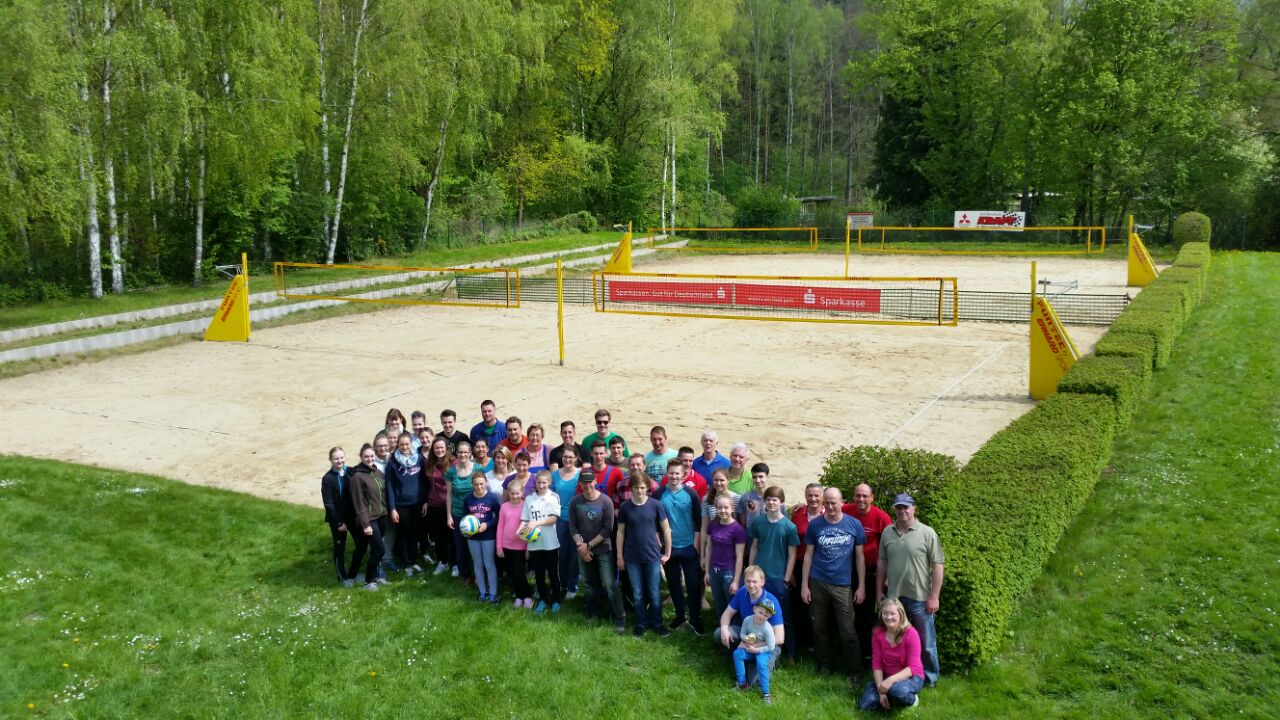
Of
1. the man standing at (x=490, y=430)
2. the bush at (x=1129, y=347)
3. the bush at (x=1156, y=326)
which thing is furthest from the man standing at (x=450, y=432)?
the bush at (x=1156, y=326)

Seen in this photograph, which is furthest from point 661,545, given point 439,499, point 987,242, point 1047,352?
point 987,242

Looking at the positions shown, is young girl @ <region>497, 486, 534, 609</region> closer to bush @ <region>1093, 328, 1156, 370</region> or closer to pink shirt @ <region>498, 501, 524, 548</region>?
pink shirt @ <region>498, 501, 524, 548</region>

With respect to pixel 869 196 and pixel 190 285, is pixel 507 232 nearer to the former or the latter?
pixel 190 285

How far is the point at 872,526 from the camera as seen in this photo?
756cm

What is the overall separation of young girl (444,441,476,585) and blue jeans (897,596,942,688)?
420cm

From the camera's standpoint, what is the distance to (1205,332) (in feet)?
65.1

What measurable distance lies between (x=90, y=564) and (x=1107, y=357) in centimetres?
1368

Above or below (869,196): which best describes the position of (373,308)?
below

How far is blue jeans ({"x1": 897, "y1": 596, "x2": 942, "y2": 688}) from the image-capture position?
6.96 meters

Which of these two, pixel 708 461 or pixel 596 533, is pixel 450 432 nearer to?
pixel 596 533

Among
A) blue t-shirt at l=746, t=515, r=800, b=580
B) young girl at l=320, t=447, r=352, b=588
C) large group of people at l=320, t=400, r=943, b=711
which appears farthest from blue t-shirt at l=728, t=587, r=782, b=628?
young girl at l=320, t=447, r=352, b=588

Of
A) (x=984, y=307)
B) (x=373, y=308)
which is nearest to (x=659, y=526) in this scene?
(x=984, y=307)

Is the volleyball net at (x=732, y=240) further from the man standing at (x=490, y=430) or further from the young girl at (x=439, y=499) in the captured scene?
the young girl at (x=439, y=499)

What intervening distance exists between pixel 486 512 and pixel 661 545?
5.78 ft
